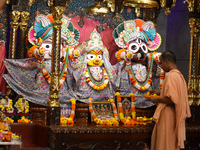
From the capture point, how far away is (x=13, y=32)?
943 centimetres

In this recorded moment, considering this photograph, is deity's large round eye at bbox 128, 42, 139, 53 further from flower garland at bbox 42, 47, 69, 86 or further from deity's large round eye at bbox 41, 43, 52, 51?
deity's large round eye at bbox 41, 43, 52, 51

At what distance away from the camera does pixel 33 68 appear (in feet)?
29.1

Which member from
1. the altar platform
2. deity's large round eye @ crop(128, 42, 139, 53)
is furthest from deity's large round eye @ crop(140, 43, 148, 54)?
the altar platform

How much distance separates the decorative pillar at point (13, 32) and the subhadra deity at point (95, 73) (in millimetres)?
1441

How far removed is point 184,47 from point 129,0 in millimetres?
3435

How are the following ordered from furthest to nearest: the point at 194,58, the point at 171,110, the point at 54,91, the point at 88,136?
the point at 194,58, the point at 54,91, the point at 88,136, the point at 171,110

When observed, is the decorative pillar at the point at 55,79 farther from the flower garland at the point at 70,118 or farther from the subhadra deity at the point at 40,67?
the subhadra deity at the point at 40,67

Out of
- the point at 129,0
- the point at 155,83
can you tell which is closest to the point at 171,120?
the point at 129,0

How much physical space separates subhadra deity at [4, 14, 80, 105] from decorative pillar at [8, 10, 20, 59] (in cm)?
58

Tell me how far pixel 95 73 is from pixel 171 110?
8.73ft

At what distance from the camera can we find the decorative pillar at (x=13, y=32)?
9.36m

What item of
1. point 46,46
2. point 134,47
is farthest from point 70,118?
point 134,47

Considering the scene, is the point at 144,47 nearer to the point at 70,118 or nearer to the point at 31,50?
the point at 31,50

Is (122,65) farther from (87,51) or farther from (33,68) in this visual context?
(33,68)
